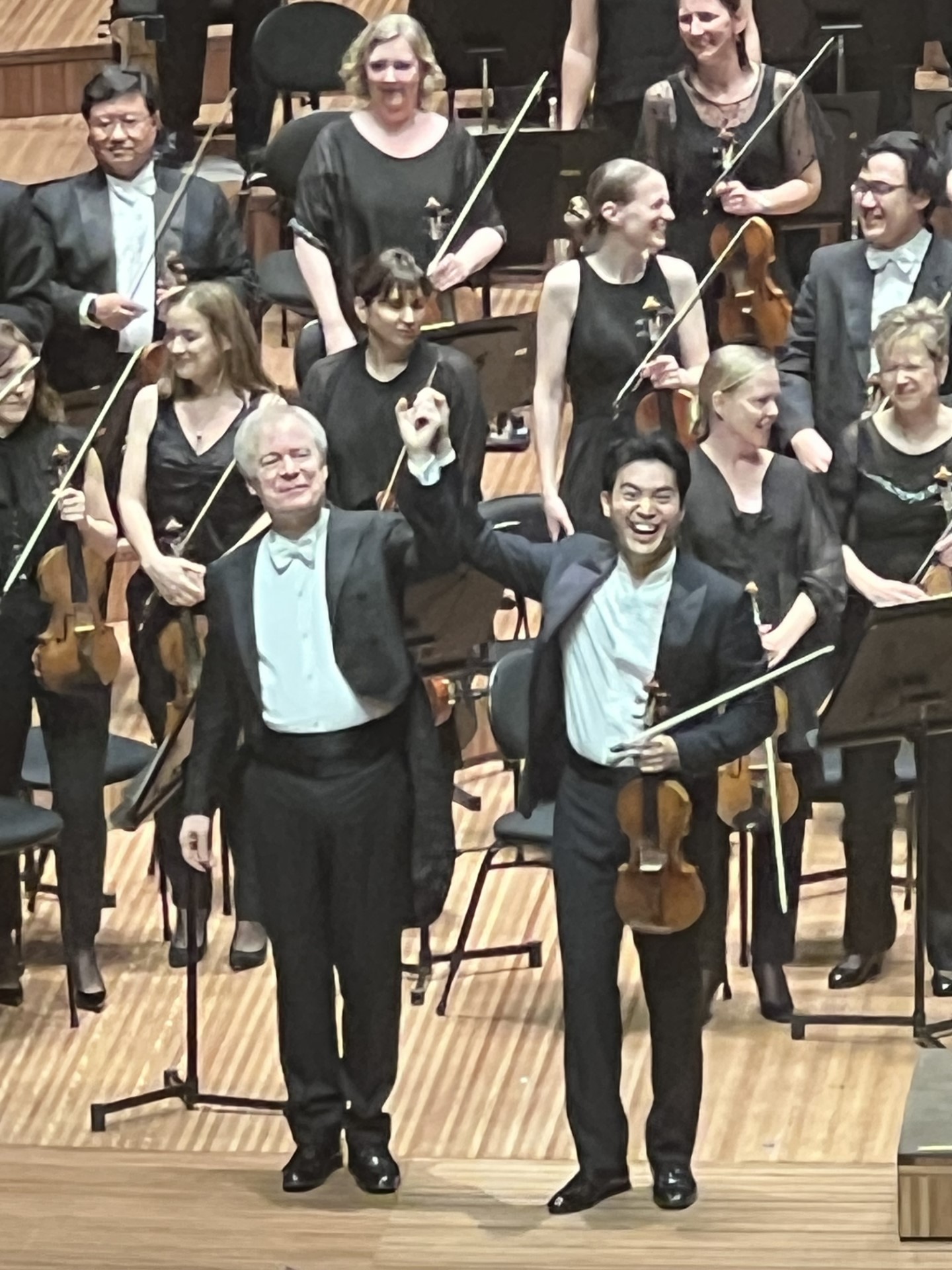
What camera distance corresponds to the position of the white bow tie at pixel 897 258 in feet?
16.0

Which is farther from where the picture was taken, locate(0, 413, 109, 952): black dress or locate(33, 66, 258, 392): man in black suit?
locate(33, 66, 258, 392): man in black suit

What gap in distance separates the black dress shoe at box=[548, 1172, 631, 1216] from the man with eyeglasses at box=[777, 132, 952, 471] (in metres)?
1.29

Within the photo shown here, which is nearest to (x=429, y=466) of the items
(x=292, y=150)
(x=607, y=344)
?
(x=607, y=344)

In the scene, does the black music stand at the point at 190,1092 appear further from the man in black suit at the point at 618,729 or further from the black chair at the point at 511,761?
Result: the man in black suit at the point at 618,729

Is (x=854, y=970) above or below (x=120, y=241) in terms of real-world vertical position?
below

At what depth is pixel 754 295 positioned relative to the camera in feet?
17.1

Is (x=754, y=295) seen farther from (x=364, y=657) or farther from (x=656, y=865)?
(x=656, y=865)

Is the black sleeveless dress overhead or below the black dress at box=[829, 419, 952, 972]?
overhead

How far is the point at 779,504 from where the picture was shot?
445 cm

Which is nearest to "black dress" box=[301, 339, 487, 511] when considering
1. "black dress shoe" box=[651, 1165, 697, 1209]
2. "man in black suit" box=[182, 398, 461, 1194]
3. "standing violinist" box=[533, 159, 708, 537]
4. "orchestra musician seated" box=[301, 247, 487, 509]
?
"orchestra musician seated" box=[301, 247, 487, 509]

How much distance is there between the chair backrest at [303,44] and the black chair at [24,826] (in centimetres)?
215

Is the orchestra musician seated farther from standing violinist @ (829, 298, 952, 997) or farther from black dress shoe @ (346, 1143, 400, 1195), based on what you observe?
black dress shoe @ (346, 1143, 400, 1195)

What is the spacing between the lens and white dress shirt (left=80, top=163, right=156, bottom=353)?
510 centimetres

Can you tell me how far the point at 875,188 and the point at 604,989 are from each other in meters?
1.51
